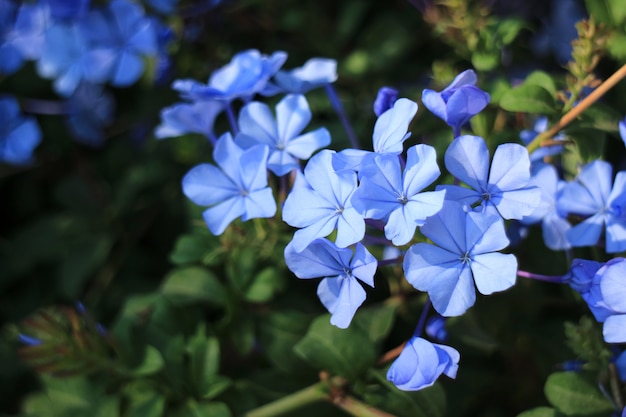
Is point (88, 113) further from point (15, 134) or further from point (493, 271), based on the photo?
point (493, 271)

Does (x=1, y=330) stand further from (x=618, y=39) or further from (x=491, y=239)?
(x=618, y=39)

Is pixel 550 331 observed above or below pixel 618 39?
below

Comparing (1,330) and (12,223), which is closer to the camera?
(1,330)

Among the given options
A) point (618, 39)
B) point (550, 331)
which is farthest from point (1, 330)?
point (618, 39)

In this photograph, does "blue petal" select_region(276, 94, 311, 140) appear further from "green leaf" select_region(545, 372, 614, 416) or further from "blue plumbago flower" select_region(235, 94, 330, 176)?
"green leaf" select_region(545, 372, 614, 416)

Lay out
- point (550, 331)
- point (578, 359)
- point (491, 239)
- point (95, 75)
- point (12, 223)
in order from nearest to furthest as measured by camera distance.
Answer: point (491, 239) → point (578, 359) → point (550, 331) → point (95, 75) → point (12, 223)

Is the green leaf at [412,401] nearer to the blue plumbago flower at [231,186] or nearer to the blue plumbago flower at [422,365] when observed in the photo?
the blue plumbago flower at [422,365]

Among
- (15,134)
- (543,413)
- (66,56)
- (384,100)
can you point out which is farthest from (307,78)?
(15,134)

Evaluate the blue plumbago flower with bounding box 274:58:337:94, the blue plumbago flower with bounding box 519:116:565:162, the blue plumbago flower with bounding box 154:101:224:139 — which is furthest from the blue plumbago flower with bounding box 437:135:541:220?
the blue plumbago flower with bounding box 154:101:224:139
